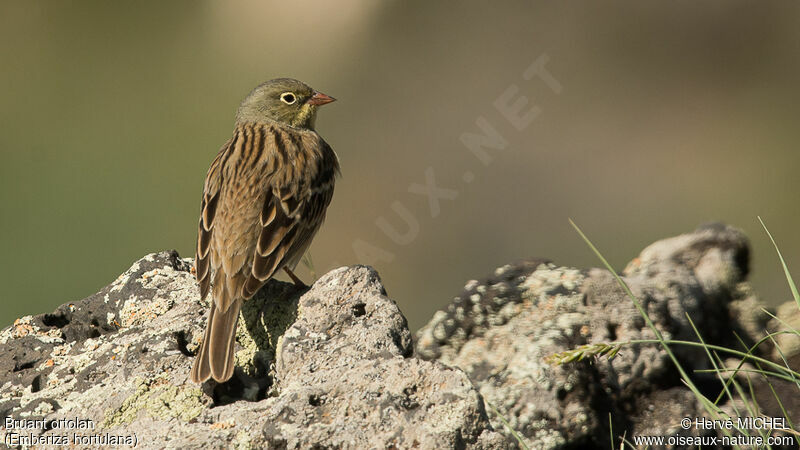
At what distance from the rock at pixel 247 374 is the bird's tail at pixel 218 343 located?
86 millimetres

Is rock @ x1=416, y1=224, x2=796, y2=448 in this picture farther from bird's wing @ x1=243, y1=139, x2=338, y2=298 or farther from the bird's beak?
the bird's beak

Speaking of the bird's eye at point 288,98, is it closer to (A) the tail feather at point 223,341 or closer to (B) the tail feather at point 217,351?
(A) the tail feather at point 223,341

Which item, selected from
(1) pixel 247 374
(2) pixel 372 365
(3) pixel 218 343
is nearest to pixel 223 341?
(3) pixel 218 343

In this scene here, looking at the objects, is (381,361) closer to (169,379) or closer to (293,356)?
(293,356)

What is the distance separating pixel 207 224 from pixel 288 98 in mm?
1644

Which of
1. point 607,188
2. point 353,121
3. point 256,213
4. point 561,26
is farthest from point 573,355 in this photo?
point 561,26

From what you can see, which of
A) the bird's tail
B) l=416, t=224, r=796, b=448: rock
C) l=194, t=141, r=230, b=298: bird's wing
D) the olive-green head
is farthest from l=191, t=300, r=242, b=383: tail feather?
the olive-green head

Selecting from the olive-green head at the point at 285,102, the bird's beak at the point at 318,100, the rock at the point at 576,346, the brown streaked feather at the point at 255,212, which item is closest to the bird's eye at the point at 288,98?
the olive-green head at the point at 285,102

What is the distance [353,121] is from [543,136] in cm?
244

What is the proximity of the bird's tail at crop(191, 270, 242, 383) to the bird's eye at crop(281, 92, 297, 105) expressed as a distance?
2.35m

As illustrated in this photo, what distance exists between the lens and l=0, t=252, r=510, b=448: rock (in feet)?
11.6

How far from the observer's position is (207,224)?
5.43 m

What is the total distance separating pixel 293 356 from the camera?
13.5 ft

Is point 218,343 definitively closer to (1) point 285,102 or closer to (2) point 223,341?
(2) point 223,341
